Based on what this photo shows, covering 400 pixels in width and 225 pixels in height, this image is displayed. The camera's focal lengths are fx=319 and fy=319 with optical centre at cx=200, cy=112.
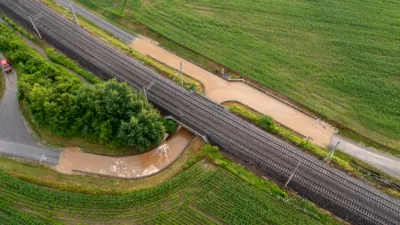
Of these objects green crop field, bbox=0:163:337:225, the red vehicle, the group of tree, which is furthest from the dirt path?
the red vehicle

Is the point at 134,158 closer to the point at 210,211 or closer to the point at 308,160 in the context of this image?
the point at 210,211

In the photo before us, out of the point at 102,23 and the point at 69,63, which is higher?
the point at 102,23

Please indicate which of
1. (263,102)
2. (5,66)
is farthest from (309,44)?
(5,66)

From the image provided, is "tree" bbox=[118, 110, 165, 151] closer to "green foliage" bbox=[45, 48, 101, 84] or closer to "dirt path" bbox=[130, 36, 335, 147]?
"dirt path" bbox=[130, 36, 335, 147]

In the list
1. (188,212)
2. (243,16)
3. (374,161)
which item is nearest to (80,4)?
(243,16)

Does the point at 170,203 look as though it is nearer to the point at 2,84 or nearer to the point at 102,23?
the point at 2,84
